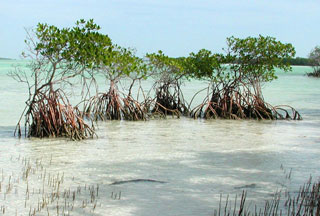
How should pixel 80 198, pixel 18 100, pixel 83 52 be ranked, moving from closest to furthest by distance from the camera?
pixel 80 198 → pixel 83 52 → pixel 18 100

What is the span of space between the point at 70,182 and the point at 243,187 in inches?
71.3

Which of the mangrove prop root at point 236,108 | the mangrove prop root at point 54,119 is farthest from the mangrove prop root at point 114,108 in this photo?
the mangrove prop root at point 54,119

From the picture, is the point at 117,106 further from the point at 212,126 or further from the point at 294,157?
the point at 294,157

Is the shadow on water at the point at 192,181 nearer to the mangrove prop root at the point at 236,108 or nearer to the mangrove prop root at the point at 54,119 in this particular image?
the mangrove prop root at the point at 54,119

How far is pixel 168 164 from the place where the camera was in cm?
614

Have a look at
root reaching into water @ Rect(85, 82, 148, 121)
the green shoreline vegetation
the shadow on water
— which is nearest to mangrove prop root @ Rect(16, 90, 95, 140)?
the green shoreline vegetation

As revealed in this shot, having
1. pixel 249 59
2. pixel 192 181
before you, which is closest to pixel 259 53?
pixel 249 59

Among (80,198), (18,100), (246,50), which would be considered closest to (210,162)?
(80,198)

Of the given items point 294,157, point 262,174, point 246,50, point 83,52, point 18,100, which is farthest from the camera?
point 18,100

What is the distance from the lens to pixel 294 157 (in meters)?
6.73

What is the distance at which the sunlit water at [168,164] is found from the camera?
4480 mm

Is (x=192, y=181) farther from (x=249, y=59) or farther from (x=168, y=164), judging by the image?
(x=249, y=59)

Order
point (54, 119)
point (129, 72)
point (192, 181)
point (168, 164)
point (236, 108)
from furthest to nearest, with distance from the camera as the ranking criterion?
point (236, 108) < point (129, 72) < point (54, 119) < point (168, 164) < point (192, 181)

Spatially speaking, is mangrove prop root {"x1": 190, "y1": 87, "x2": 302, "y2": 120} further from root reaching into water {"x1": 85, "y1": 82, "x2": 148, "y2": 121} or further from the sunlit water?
root reaching into water {"x1": 85, "y1": 82, "x2": 148, "y2": 121}
